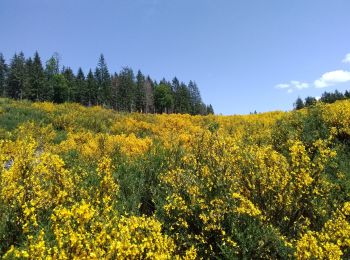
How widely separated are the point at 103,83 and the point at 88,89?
7.41 meters

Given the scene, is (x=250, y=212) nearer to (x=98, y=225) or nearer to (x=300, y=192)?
(x=300, y=192)

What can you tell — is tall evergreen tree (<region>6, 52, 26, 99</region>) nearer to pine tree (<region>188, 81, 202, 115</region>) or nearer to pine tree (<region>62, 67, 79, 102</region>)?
pine tree (<region>62, 67, 79, 102</region>)

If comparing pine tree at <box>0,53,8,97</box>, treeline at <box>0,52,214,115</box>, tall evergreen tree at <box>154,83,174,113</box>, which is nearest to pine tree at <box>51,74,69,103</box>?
treeline at <box>0,52,214,115</box>

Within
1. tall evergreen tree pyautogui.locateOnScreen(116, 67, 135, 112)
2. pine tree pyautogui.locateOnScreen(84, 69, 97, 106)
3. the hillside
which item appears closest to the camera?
the hillside

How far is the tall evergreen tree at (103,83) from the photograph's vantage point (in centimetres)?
8617

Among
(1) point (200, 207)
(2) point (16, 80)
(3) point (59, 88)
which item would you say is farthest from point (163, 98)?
(1) point (200, 207)

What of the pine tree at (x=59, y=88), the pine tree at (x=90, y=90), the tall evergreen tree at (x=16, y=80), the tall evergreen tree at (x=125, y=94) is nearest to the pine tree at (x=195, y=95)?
the tall evergreen tree at (x=125, y=94)

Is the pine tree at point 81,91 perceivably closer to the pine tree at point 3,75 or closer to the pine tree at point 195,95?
the pine tree at point 3,75

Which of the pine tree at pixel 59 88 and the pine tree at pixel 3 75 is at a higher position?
the pine tree at pixel 3 75

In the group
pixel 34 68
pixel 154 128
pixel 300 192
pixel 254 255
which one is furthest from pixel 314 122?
pixel 34 68

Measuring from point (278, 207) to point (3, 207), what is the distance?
4932 mm

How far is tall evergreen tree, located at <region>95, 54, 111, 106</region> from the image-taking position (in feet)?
283

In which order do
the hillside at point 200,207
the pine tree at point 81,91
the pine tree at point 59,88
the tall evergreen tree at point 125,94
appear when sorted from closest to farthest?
the hillside at point 200,207 < the pine tree at point 59,88 < the pine tree at point 81,91 < the tall evergreen tree at point 125,94

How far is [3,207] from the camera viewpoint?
5.80 metres
